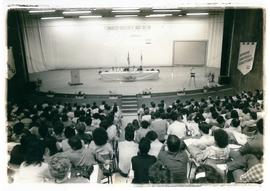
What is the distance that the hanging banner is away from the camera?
28.5 ft

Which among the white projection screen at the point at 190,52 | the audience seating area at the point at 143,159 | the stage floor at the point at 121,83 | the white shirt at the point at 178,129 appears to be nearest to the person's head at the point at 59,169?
the audience seating area at the point at 143,159

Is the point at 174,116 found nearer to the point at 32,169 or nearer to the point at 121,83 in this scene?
the point at 32,169

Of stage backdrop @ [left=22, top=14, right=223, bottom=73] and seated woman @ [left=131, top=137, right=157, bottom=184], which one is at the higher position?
stage backdrop @ [left=22, top=14, right=223, bottom=73]

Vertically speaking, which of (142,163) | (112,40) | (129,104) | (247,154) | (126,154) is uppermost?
(112,40)

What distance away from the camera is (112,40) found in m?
15.5

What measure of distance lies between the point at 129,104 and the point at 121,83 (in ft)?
9.43

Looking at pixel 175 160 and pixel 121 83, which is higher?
pixel 175 160

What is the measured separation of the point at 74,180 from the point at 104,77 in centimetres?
993

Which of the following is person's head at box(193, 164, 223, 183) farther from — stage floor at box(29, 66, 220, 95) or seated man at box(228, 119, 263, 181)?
stage floor at box(29, 66, 220, 95)

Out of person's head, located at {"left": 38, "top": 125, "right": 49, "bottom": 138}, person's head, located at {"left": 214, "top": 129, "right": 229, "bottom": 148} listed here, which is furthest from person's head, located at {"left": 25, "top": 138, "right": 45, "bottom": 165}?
person's head, located at {"left": 214, "top": 129, "right": 229, "bottom": 148}

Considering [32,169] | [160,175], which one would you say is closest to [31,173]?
[32,169]

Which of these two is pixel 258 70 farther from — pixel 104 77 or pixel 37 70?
pixel 37 70

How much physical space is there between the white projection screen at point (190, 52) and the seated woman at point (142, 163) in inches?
525

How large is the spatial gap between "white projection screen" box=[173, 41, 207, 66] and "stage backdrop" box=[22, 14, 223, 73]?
190 mm
